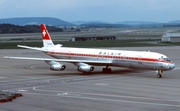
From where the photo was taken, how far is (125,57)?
169 ft

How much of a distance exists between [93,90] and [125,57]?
46.9 feet

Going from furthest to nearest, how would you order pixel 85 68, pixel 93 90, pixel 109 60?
pixel 109 60 → pixel 85 68 → pixel 93 90

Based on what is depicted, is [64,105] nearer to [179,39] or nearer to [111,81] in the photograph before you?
[111,81]

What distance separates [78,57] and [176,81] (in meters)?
16.7

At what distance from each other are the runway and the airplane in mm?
1194

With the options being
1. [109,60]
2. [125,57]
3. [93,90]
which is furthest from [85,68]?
[93,90]

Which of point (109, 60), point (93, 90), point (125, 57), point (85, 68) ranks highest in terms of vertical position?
point (125, 57)

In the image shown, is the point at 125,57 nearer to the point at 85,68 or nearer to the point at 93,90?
the point at 85,68

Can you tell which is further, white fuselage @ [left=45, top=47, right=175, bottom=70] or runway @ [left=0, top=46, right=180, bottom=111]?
white fuselage @ [left=45, top=47, right=175, bottom=70]

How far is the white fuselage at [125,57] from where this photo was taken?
48344mm

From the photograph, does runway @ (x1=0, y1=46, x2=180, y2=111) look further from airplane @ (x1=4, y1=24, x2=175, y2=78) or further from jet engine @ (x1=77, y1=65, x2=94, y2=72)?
airplane @ (x1=4, y1=24, x2=175, y2=78)

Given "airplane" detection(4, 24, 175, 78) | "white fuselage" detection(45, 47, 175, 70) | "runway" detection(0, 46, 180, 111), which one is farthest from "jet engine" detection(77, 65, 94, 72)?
"white fuselage" detection(45, 47, 175, 70)

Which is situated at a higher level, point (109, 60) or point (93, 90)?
point (109, 60)

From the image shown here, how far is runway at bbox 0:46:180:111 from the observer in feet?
97.5
